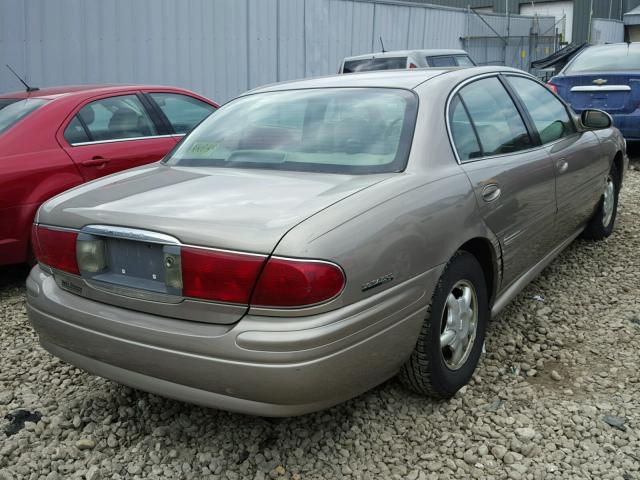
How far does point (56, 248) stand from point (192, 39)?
892 centimetres

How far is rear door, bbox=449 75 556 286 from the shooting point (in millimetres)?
2949

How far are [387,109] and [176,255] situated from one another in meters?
1.26

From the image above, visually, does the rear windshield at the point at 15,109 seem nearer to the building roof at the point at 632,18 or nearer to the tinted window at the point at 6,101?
the tinted window at the point at 6,101

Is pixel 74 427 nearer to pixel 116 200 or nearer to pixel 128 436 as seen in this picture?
pixel 128 436

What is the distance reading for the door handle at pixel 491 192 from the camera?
2.88 metres

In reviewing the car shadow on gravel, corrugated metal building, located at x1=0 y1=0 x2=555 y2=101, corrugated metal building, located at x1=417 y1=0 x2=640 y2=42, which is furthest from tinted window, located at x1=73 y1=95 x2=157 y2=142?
corrugated metal building, located at x1=417 y1=0 x2=640 y2=42

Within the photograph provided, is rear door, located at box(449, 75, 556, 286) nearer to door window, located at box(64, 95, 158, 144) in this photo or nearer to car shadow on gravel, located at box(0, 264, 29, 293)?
door window, located at box(64, 95, 158, 144)

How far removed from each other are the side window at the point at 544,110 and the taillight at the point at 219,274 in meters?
2.30

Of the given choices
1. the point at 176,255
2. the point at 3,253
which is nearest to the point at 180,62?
the point at 3,253

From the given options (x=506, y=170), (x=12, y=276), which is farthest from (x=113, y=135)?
(x=506, y=170)

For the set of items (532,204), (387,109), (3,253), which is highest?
(387,109)

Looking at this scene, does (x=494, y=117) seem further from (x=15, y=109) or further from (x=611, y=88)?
(x=611, y=88)

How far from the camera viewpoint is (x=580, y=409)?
281cm

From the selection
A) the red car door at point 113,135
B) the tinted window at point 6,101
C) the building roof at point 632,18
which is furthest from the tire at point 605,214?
the building roof at point 632,18
